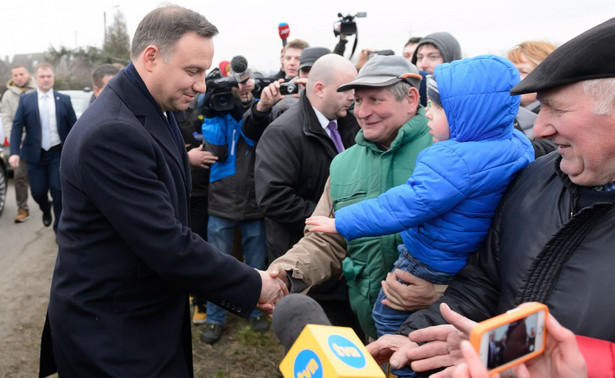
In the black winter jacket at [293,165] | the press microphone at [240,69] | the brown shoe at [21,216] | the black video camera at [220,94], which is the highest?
the press microphone at [240,69]

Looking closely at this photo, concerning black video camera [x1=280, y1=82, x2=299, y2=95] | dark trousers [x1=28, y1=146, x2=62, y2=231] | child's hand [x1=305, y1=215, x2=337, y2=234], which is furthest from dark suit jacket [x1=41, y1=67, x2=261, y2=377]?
dark trousers [x1=28, y1=146, x2=62, y2=231]

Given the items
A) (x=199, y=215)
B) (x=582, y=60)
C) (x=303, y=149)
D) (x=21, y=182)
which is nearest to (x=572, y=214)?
(x=582, y=60)

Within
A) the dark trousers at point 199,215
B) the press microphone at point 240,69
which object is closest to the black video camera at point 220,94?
the press microphone at point 240,69

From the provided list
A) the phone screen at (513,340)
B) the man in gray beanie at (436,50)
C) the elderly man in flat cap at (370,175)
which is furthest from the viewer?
the man in gray beanie at (436,50)

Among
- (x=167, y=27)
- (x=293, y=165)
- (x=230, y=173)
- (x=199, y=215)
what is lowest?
(x=199, y=215)

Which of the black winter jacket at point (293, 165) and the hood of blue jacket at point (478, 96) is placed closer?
the hood of blue jacket at point (478, 96)

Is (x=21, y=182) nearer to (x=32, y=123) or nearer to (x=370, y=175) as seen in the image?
(x=32, y=123)

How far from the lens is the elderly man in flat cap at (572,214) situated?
126 centimetres

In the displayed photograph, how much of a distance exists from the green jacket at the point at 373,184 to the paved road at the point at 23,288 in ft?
9.31

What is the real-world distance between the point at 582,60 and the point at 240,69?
10.6ft

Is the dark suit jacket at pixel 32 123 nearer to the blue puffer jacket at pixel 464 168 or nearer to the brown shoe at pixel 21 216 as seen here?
the brown shoe at pixel 21 216

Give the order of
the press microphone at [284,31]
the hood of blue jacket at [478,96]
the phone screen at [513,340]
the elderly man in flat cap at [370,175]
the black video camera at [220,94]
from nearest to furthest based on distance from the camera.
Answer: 1. the phone screen at [513,340]
2. the hood of blue jacket at [478,96]
3. the elderly man in flat cap at [370,175]
4. the black video camera at [220,94]
5. the press microphone at [284,31]

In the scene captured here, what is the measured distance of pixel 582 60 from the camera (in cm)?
127

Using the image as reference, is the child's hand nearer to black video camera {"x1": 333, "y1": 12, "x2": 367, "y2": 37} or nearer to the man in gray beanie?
the man in gray beanie
